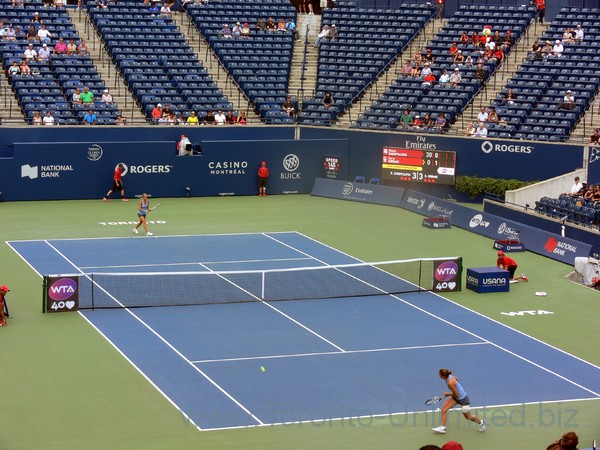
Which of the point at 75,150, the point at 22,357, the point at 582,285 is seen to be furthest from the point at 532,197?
the point at 22,357

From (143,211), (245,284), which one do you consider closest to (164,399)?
(245,284)

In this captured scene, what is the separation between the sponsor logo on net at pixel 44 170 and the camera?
49031 millimetres

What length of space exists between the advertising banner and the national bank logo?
16.4 metres

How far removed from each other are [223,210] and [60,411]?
2601cm

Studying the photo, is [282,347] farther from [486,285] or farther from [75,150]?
[75,150]

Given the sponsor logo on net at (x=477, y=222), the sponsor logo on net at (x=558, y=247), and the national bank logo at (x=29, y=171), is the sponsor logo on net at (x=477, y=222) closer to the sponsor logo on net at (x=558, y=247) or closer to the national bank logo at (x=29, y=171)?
the sponsor logo on net at (x=558, y=247)

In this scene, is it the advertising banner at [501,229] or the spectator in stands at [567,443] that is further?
the advertising banner at [501,229]

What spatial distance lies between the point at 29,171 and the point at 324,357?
2506cm

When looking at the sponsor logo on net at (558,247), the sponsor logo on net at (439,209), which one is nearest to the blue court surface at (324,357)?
the sponsor logo on net at (558,247)

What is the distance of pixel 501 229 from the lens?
142ft

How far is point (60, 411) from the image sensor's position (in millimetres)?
23391

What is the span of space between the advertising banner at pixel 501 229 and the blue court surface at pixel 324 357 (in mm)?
7447

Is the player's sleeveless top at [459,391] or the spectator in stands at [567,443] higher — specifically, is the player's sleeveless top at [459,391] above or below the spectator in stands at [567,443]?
below

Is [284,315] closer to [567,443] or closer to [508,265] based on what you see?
[508,265]
